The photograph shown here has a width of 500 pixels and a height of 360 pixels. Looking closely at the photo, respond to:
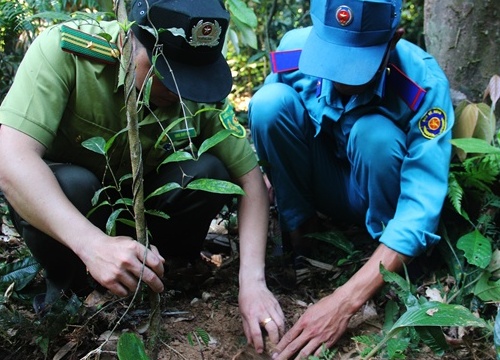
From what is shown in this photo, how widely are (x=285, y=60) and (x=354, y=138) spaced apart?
47cm

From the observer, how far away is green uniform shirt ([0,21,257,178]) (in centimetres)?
163

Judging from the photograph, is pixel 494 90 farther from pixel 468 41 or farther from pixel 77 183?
pixel 77 183

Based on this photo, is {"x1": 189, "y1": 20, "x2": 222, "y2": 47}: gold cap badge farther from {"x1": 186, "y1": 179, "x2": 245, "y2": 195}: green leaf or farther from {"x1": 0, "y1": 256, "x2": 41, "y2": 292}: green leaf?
{"x1": 0, "y1": 256, "x2": 41, "y2": 292}: green leaf

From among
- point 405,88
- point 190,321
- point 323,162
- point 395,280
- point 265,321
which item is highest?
point 405,88

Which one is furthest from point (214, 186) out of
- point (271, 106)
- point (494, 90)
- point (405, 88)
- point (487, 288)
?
point (494, 90)

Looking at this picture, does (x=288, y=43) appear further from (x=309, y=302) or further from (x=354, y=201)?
(x=309, y=302)

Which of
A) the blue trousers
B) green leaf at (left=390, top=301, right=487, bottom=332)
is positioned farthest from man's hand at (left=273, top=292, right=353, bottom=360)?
the blue trousers

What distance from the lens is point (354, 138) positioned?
79.3 inches

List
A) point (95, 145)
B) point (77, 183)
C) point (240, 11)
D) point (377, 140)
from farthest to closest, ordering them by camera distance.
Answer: point (240, 11) < point (377, 140) < point (77, 183) < point (95, 145)

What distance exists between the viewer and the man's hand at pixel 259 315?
5.71 feet

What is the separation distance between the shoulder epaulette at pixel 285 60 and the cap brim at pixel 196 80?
58cm

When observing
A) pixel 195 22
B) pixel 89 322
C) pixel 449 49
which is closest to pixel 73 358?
pixel 89 322

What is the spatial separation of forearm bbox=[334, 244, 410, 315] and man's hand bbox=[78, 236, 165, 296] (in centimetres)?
63

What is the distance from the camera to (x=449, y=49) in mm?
2520
